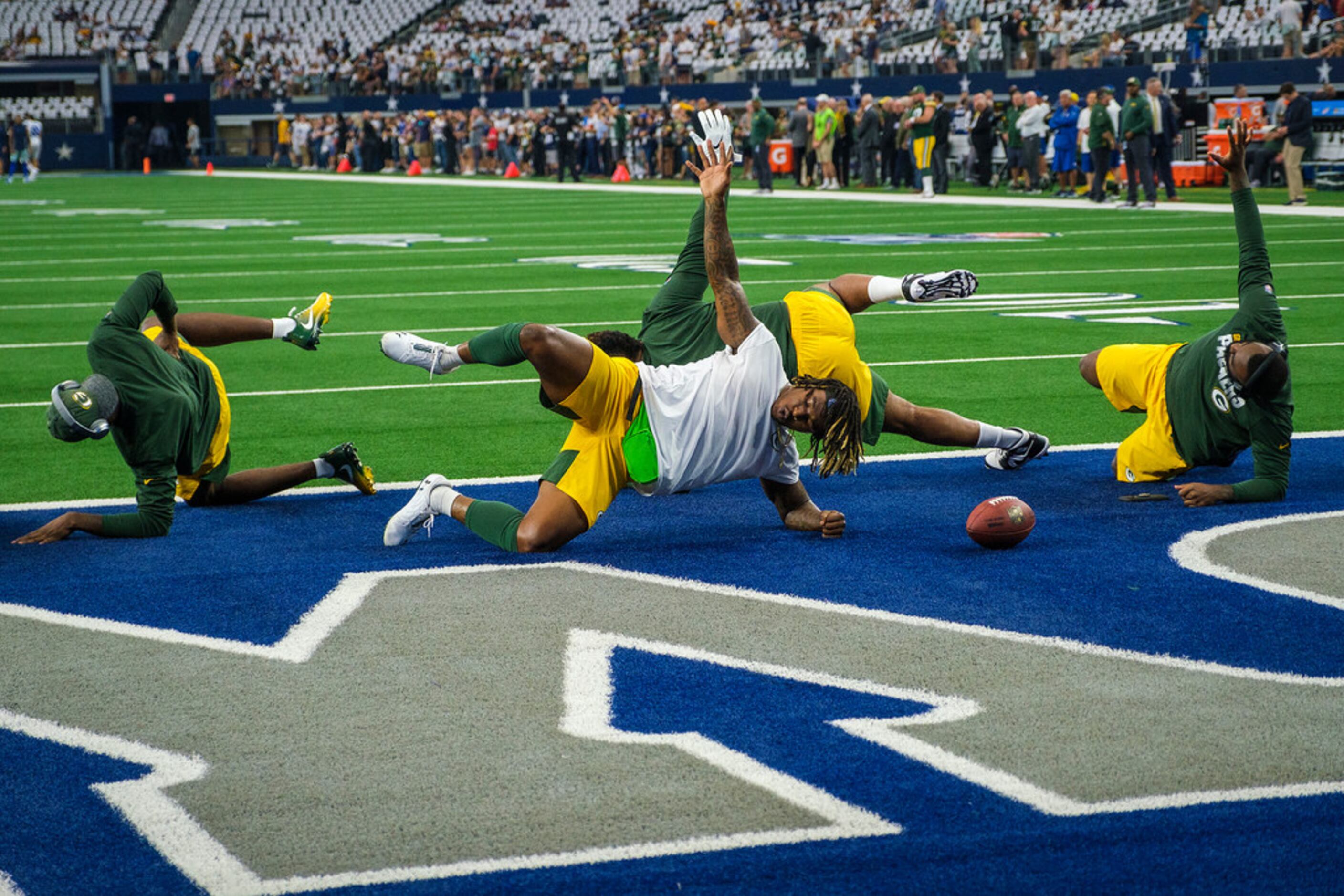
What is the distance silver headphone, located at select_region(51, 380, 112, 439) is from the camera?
5.96 meters

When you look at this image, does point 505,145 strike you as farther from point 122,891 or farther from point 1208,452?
point 122,891

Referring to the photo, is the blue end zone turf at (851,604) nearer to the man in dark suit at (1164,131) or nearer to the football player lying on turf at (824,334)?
the football player lying on turf at (824,334)

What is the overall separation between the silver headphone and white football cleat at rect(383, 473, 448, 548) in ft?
3.91

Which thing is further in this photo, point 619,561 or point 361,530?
point 361,530

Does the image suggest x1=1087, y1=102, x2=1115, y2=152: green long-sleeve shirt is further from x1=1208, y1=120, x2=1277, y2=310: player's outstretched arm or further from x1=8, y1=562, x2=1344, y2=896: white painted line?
x1=8, y1=562, x2=1344, y2=896: white painted line

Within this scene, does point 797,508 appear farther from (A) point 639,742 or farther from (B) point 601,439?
(A) point 639,742

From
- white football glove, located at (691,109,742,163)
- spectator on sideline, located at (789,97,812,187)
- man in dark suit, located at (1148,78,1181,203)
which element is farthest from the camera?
spectator on sideline, located at (789,97,812,187)

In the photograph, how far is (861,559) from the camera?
6.13 metres

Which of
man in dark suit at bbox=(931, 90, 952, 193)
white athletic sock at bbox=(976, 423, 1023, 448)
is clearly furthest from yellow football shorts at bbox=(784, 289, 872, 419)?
man in dark suit at bbox=(931, 90, 952, 193)

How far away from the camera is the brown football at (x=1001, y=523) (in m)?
6.16

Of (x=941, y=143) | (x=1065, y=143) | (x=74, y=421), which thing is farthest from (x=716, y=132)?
(x=941, y=143)

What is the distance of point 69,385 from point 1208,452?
495 cm

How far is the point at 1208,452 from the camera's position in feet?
Answer: 23.1

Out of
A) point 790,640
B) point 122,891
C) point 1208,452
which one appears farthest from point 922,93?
point 122,891
